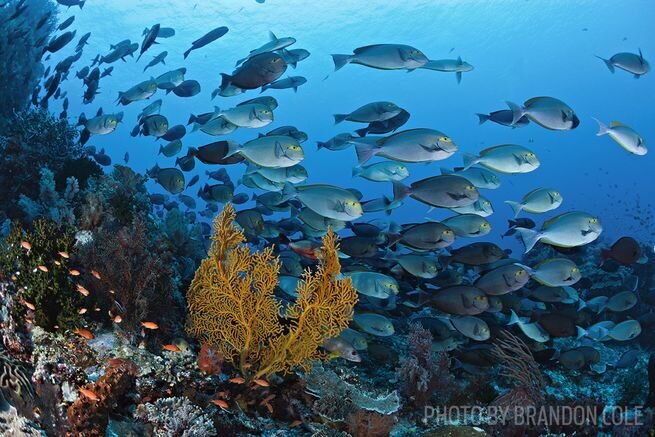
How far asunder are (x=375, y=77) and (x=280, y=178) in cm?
5904

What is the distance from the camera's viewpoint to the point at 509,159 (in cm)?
555

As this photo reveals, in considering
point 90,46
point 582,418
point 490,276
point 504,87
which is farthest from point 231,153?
point 504,87

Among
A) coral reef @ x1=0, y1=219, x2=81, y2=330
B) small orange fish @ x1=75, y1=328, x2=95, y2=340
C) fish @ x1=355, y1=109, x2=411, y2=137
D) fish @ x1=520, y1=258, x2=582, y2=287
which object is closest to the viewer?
small orange fish @ x1=75, y1=328, x2=95, y2=340

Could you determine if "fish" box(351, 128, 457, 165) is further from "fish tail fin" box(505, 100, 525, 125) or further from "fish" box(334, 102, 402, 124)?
"fish" box(334, 102, 402, 124)

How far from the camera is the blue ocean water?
121ft

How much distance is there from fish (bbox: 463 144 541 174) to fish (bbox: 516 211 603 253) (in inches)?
30.0

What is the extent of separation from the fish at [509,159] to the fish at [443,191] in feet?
1.51

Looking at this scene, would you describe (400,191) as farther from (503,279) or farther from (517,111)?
(503,279)

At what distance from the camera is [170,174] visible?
7.97 metres

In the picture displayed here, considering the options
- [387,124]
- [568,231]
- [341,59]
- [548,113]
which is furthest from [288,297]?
[548,113]

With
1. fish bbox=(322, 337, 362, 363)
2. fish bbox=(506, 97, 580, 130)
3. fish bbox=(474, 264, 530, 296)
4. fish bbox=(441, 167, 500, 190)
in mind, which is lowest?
fish bbox=(322, 337, 362, 363)

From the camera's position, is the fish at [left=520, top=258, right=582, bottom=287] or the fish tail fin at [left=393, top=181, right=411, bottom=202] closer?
the fish tail fin at [left=393, top=181, right=411, bottom=202]

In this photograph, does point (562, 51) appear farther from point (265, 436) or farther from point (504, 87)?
point (265, 436)

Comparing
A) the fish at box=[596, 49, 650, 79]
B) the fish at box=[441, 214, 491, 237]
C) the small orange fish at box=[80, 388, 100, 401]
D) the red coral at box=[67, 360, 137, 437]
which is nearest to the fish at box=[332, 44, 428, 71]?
the fish at box=[441, 214, 491, 237]
